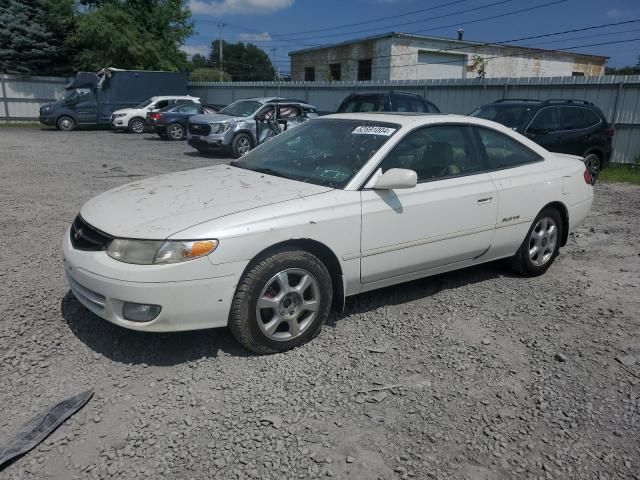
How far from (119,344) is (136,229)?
0.88 m

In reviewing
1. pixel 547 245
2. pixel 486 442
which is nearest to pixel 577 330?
pixel 547 245

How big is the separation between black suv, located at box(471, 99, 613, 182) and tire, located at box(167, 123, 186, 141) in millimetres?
12406

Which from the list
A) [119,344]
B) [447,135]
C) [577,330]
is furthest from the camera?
[447,135]

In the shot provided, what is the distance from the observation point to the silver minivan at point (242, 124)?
14062mm

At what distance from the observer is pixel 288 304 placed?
350cm

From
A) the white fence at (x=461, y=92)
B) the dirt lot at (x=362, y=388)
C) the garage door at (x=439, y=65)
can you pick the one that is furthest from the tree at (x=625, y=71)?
the dirt lot at (x=362, y=388)

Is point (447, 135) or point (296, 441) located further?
point (447, 135)

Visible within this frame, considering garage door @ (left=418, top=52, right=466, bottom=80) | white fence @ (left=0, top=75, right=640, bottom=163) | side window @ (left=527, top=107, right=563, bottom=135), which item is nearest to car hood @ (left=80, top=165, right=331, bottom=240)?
side window @ (left=527, top=107, right=563, bottom=135)

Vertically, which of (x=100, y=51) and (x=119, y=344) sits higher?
(x=100, y=51)

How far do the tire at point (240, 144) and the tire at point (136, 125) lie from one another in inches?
405

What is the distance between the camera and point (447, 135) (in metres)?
4.43

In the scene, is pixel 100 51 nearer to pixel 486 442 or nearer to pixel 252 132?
pixel 252 132

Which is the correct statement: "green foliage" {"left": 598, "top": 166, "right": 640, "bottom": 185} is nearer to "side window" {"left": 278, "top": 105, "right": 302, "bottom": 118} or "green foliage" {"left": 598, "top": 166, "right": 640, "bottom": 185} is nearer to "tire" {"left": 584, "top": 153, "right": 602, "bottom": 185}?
A: "tire" {"left": 584, "top": 153, "right": 602, "bottom": 185}

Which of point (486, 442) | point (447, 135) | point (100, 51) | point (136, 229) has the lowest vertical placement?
point (486, 442)
